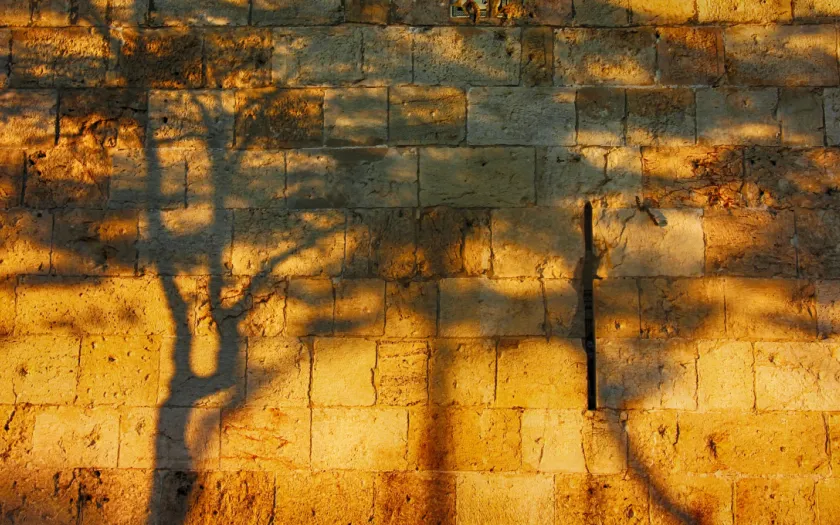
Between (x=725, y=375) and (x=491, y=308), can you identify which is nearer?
(x=725, y=375)

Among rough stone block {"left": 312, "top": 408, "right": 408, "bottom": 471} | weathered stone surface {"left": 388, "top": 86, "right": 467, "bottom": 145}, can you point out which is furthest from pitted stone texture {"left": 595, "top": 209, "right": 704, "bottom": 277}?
rough stone block {"left": 312, "top": 408, "right": 408, "bottom": 471}

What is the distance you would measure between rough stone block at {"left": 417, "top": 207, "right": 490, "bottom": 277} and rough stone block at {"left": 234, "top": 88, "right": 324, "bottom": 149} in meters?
1.06

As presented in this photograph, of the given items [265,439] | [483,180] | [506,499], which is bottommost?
[506,499]

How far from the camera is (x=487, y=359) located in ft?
12.4

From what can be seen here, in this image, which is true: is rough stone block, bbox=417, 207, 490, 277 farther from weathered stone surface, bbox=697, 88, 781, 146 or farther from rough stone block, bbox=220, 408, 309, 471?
weathered stone surface, bbox=697, 88, 781, 146

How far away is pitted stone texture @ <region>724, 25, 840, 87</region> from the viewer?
3.88m

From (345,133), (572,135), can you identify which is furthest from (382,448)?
(572,135)

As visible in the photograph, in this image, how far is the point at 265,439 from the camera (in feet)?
12.3

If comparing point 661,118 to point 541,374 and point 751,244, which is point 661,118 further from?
Answer: point 541,374

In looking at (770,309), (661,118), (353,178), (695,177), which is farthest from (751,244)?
(353,178)

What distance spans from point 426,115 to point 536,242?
4.05 feet

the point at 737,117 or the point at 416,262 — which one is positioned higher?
the point at 737,117

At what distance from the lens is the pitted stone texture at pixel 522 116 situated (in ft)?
12.8

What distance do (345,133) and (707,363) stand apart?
120 inches
